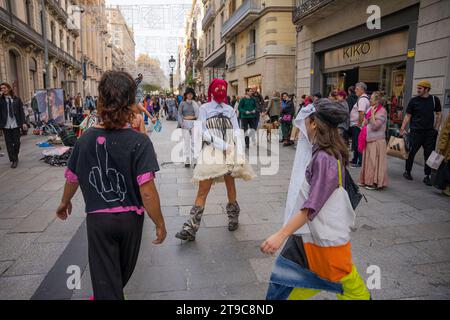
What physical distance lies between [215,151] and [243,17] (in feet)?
61.8

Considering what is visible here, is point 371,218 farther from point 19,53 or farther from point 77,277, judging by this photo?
point 19,53

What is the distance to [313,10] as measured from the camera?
41.6ft

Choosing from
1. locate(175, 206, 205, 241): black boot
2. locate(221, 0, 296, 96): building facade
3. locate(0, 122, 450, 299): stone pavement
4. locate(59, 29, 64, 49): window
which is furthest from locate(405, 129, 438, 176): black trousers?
locate(59, 29, 64, 49): window

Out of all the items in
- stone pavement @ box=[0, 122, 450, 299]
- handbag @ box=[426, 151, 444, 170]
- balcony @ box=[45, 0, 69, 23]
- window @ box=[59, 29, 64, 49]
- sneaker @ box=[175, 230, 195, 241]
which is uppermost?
balcony @ box=[45, 0, 69, 23]

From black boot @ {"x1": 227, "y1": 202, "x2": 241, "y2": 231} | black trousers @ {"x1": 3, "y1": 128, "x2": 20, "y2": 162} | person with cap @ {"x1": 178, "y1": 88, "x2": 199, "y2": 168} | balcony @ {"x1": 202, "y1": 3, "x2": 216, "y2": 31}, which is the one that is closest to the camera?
black boot @ {"x1": 227, "y1": 202, "x2": 241, "y2": 231}

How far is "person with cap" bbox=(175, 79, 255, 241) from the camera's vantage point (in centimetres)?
391

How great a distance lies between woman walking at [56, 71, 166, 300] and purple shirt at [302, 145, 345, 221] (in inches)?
35.4

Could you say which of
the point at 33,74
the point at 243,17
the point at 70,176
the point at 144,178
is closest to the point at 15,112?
the point at 70,176

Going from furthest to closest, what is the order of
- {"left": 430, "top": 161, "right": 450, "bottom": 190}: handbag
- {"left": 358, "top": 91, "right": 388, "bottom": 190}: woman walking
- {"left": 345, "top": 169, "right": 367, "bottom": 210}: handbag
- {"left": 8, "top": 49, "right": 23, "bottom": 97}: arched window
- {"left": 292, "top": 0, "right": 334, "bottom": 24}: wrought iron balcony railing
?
{"left": 8, "top": 49, "right": 23, "bottom": 97}: arched window < {"left": 292, "top": 0, "right": 334, "bottom": 24}: wrought iron balcony railing < {"left": 358, "top": 91, "right": 388, "bottom": 190}: woman walking < {"left": 430, "top": 161, "right": 450, "bottom": 190}: handbag < {"left": 345, "top": 169, "right": 367, "bottom": 210}: handbag

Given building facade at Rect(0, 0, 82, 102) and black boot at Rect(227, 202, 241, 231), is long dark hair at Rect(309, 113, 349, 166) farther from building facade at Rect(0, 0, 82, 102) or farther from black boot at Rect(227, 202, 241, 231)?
building facade at Rect(0, 0, 82, 102)

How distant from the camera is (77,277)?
3166 millimetres

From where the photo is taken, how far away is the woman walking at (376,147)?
6.11 meters

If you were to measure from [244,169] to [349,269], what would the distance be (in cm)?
219
